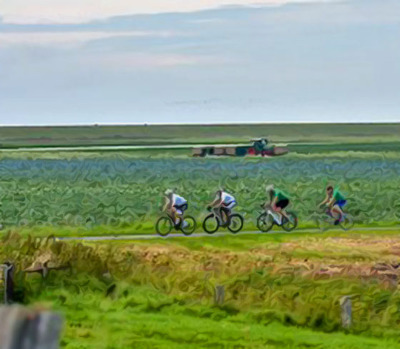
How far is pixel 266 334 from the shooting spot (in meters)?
17.0

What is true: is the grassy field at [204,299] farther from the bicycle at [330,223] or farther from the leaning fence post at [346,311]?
the bicycle at [330,223]

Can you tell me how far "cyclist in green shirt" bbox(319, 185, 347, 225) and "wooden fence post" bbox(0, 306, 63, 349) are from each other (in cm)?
3480

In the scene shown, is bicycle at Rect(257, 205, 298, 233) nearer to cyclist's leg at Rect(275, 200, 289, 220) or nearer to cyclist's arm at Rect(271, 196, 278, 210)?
cyclist's leg at Rect(275, 200, 289, 220)

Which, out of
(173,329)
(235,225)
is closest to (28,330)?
(173,329)

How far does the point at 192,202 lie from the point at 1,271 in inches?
1598

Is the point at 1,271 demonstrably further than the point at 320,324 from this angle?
Yes

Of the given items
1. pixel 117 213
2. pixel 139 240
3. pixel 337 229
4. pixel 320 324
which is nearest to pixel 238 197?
pixel 117 213

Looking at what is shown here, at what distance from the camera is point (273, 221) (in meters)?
37.6

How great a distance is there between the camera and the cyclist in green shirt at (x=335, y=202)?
37.3 meters

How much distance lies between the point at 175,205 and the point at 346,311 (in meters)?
17.4

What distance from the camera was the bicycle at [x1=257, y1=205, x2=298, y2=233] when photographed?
3709cm

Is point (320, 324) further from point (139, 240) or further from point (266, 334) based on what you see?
point (139, 240)

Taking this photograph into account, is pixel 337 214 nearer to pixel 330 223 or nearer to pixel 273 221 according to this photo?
pixel 330 223

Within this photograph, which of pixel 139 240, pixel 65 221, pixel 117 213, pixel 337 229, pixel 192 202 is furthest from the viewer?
pixel 192 202
